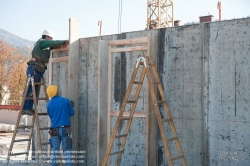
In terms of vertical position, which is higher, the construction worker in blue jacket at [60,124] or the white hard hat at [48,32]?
the white hard hat at [48,32]

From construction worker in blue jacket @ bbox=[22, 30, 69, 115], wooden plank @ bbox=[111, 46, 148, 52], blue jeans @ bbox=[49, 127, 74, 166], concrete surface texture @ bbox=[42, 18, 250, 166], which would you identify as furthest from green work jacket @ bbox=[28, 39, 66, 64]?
blue jeans @ bbox=[49, 127, 74, 166]

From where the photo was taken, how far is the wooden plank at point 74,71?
271 inches

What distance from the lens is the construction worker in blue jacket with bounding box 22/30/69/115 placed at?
6.97 meters

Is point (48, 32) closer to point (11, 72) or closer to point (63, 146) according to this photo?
point (63, 146)

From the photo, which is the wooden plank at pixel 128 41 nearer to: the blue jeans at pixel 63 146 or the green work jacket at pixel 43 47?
the green work jacket at pixel 43 47

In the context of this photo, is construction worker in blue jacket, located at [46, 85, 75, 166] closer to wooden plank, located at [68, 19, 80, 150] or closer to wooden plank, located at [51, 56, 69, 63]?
wooden plank, located at [68, 19, 80, 150]

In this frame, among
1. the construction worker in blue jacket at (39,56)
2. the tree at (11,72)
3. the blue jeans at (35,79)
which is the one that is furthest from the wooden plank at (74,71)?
the tree at (11,72)

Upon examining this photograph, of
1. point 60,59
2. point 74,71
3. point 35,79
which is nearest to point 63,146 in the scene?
point 74,71

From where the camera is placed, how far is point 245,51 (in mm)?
4809

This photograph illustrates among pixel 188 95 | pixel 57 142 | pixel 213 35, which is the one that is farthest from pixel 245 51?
pixel 57 142

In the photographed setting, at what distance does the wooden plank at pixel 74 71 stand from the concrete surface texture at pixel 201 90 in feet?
2.89

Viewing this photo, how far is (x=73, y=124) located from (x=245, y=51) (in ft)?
12.2

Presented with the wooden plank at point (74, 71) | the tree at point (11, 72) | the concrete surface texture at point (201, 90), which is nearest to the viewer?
the concrete surface texture at point (201, 90)

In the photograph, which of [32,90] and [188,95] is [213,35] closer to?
[188,95]
